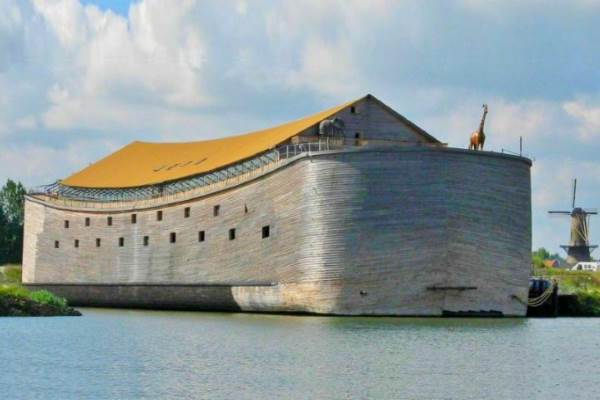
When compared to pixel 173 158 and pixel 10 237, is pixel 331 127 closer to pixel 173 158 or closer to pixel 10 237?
pixel 173 158

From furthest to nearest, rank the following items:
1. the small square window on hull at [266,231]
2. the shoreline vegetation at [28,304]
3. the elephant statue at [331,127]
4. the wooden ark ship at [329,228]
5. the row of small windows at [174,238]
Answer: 1. the elephant statue at [331,127]
2. the row of small windows at [174,238]
3. the small square window on hull at [266,231]
4. the wooden ark ship at [329,228]
5. the shoreline vegetation at [28,304]

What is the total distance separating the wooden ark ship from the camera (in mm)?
38656

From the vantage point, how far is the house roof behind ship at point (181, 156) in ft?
157

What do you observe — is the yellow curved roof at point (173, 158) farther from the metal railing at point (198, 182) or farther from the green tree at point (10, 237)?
the green tree at point (10, 237)

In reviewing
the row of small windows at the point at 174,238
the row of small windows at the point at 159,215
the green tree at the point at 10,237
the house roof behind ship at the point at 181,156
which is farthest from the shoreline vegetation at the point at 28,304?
the green tree at the point at 10,237

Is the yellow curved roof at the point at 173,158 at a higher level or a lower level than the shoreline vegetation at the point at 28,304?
higher

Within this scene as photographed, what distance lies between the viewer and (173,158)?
198 ft

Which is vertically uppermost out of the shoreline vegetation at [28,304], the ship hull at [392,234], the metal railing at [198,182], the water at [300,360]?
the metal railing at [198,182]

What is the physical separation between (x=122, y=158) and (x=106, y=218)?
398 inches

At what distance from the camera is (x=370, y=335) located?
31.1m

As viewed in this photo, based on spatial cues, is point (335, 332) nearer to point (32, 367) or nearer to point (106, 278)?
point (32, 367)

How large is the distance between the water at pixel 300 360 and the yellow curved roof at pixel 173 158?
13665 millimetres

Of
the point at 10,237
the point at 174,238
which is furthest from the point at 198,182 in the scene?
the point at 10,237

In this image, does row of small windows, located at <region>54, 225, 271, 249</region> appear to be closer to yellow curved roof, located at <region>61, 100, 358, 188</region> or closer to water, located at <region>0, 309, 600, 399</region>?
yellow curved roof, located at <region>61, 100, 358, 188</region>
